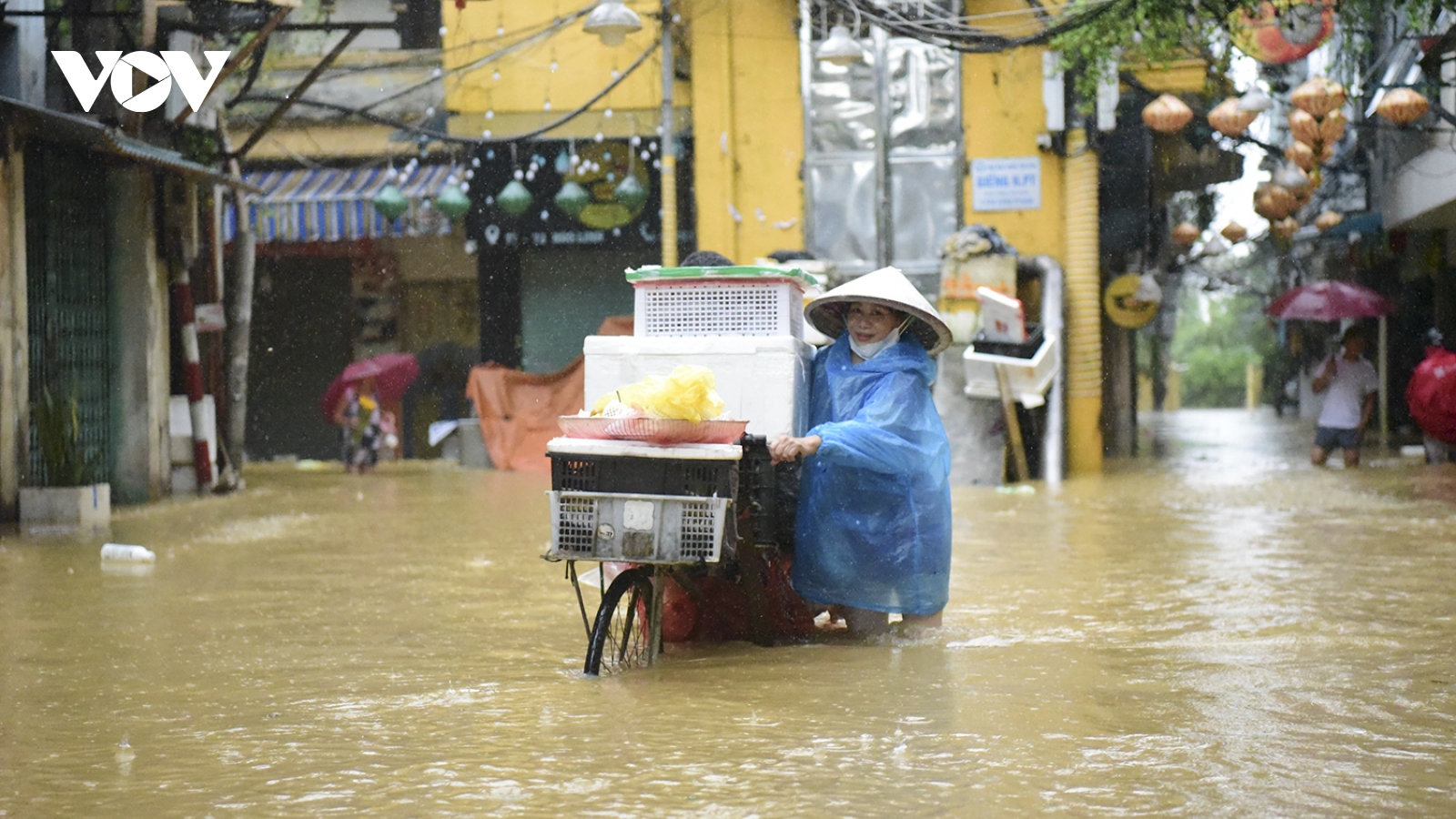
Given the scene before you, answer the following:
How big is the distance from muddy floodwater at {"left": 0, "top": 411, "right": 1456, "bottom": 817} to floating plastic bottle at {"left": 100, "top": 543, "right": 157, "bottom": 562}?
0.24 m

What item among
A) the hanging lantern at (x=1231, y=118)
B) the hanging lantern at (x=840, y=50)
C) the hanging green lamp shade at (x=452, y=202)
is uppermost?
the hanging lantern at (x=840, y=50)

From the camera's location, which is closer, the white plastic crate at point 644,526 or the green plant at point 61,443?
the white plastic crate at point 644,526

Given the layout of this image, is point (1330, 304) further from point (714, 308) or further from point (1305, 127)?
point (714, 308)

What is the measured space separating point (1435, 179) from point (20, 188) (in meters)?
18.0

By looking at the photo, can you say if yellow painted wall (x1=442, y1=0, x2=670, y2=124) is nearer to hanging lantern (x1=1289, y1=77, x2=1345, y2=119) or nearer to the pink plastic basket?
hanging lantern (x1=1289, y1=77, x2=1345, y2=119)

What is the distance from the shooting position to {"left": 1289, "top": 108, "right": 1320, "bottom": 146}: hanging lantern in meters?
17.3

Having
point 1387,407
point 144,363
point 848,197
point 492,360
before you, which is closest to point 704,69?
point 848,197

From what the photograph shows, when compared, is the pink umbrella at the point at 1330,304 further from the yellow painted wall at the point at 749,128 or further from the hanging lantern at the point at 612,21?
the hanging lantern at the point at 612,21

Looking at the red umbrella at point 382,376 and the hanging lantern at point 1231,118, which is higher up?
the hanging lantern at point 1231,118

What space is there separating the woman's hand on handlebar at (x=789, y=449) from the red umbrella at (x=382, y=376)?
51.7ft

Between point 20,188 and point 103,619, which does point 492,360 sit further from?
point 103,619

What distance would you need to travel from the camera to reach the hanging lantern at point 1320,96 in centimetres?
1669

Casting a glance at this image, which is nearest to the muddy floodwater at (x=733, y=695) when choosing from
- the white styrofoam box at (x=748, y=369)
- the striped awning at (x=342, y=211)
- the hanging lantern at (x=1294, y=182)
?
the white styrofoam box at (x=748, y=369)

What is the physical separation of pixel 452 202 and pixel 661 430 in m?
14.5
